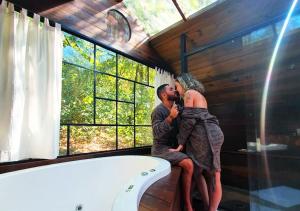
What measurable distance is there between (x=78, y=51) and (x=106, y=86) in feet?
1.86

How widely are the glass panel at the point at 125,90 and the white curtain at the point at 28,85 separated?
3.57 feet

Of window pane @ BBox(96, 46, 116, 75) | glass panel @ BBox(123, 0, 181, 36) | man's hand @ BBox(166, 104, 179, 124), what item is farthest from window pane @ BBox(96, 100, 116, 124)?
glass panel @ BBox(123, 0, 181, 36)

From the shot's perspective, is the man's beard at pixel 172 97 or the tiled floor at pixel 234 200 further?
the tiled floor at pixel 234 200

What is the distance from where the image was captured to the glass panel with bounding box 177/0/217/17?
2785 millimetres

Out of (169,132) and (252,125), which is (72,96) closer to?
(169,132)

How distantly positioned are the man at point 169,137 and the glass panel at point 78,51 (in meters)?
1.15

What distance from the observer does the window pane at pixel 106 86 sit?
2844 mm

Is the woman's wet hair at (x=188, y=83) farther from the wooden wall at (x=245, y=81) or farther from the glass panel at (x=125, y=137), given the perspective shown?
the glass panel at (x=125, y=137)

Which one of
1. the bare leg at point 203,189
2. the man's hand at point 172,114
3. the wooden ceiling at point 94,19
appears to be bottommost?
the bare leg at point 203,189

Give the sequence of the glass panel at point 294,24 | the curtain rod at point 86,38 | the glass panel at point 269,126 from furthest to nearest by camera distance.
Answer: the curtain rod at point 86,38, the glass panel at point 294,24, the glass panel at point 269,126

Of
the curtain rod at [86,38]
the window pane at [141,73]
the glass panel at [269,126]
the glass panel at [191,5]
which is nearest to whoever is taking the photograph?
the glass panel at [269,126]

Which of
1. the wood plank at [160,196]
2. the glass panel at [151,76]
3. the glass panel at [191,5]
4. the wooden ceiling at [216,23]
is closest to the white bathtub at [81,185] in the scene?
the wood plank at [160,196]

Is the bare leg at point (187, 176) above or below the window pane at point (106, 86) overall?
below

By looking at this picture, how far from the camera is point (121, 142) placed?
120 inches
